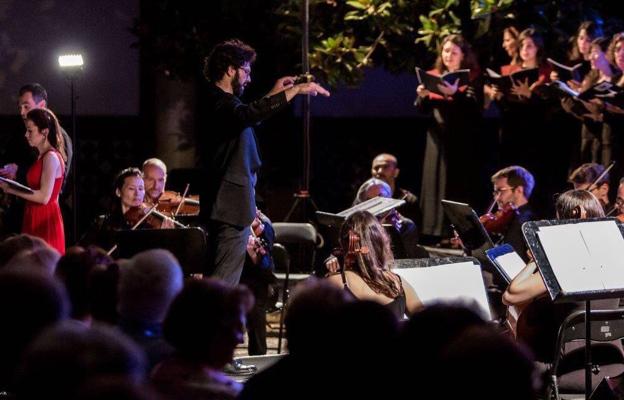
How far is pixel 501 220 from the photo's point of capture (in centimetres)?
812

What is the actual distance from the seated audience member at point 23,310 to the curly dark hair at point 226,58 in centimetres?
340

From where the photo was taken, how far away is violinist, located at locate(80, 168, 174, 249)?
704 centimetres

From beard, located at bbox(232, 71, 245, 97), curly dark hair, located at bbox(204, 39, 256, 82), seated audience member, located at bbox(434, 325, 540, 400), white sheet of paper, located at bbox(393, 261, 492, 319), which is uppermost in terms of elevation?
curly dark hair, located at bbox(204, 39, 256, 82)

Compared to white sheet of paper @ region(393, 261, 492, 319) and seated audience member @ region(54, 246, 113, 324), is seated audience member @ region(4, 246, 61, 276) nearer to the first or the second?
seated audience member @ region(54, 246, 113, 324)

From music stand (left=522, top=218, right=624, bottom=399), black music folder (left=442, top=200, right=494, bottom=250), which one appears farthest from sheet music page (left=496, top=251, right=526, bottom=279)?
music stand (left=522, top=218, right=624, bottom=399)

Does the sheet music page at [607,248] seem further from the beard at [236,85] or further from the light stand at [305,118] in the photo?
the light stand at [305,118]

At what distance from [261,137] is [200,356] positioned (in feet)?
29.1

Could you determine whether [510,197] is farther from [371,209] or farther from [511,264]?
[511,264]

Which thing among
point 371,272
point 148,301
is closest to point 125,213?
point 371,272

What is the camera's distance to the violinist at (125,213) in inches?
277

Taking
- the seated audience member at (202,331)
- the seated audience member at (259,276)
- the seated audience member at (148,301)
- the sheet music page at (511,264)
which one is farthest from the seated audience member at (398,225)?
the seated audience member at (202,331)

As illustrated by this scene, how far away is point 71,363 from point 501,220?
236 inches

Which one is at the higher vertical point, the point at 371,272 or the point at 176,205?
the point at 176,205

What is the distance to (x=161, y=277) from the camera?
12.2 ft
